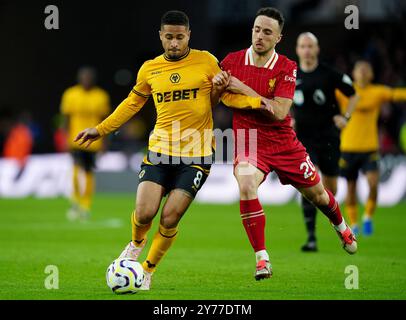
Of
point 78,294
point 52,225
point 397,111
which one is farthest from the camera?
point 397,111

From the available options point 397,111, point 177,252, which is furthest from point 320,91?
point 397,111

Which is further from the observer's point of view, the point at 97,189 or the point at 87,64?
the point at 87,64

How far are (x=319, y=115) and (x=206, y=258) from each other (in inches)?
92.5

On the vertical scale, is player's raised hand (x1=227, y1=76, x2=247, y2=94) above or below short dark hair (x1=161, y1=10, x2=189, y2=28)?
below

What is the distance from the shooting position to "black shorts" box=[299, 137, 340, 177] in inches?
494

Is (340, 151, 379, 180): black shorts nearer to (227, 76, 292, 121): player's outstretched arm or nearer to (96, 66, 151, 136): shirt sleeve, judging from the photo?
(227, 76, 292, 121): player's outstretched arm

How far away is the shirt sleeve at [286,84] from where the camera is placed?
9070mm

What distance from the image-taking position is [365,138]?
50.6ft

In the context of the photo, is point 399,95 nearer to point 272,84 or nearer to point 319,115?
point 319,115

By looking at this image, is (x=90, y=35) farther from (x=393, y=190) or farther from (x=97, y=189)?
(x=393, y=190)

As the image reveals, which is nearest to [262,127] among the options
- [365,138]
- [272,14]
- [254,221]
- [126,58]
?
[254,221]

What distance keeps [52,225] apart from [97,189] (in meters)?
7.79

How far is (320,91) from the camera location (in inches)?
495

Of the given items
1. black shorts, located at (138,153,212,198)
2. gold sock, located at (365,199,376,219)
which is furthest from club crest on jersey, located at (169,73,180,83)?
gold sock, located at (365,199,376,219)
